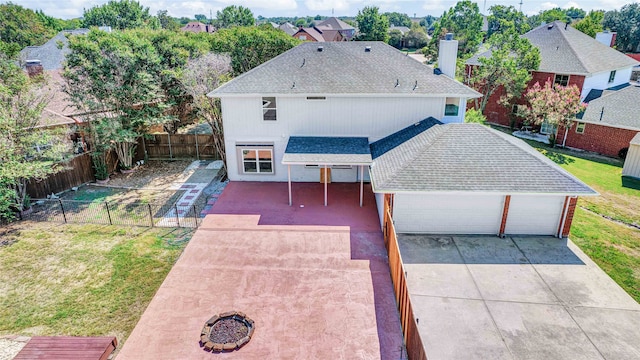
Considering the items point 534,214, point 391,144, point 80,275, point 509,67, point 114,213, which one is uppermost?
point 509,67

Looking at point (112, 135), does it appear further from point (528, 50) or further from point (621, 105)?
point (621, 105)

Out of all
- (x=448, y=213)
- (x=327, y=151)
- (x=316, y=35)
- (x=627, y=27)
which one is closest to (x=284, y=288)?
(x=448, y=213)

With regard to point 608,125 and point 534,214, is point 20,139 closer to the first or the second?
point 534,214

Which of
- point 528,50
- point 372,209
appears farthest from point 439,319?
point 528,50

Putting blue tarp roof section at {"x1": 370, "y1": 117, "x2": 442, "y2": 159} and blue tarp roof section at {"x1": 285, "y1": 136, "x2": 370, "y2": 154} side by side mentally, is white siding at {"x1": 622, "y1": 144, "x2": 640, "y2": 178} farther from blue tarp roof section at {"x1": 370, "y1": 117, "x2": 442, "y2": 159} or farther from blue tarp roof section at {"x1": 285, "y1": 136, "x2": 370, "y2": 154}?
blue tarp roof section at {"x1": 285, "y1": 136, "x2": 370, "y2": 154}

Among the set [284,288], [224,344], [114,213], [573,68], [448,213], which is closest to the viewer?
[224,344]

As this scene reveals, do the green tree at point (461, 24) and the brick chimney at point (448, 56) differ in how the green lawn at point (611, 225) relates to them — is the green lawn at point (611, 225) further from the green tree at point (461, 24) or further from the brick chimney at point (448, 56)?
the green tree at point (461, 24)

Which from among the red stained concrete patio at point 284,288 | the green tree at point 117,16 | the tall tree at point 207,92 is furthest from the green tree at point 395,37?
the red stained concrete patio at point 284,288

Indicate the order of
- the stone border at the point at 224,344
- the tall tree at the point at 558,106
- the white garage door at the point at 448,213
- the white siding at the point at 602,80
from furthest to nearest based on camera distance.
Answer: the white siding at the point at 602,80, the tall tree at the point at 558,106, the white garage door at the point at 448,213, the stone border at the point at 224,344
